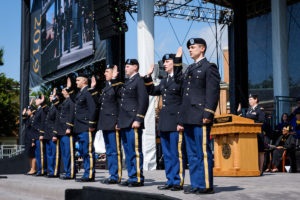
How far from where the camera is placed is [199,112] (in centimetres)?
423

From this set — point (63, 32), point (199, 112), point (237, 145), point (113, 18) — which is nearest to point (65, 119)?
point (237, 145)

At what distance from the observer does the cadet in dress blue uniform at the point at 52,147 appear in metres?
7.21

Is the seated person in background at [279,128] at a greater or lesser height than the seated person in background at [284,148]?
greater

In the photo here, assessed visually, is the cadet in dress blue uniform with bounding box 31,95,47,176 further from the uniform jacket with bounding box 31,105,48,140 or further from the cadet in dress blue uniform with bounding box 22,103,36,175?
the cadet in dress blue uniform with bounding box 22,103,36,175

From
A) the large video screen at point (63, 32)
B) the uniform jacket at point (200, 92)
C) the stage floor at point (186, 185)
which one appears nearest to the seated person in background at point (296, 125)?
the stage floor at point (186, 185)

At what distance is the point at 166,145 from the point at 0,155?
10687 millimetres

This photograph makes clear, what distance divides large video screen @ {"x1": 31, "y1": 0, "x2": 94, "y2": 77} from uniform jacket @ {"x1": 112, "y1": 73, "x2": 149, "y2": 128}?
5.59 m

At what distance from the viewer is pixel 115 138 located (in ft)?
18.3

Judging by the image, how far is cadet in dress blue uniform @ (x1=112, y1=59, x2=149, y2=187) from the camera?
5121mm

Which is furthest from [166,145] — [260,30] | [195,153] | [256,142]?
[260,30]

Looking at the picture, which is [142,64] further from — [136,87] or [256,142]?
[136,87]

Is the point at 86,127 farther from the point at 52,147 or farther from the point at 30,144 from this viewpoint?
the point at 30,144

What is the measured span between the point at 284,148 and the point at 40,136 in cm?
510

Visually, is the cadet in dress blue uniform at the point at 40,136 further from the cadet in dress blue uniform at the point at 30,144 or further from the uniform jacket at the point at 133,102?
the uniform jacket at the point at 133,102
